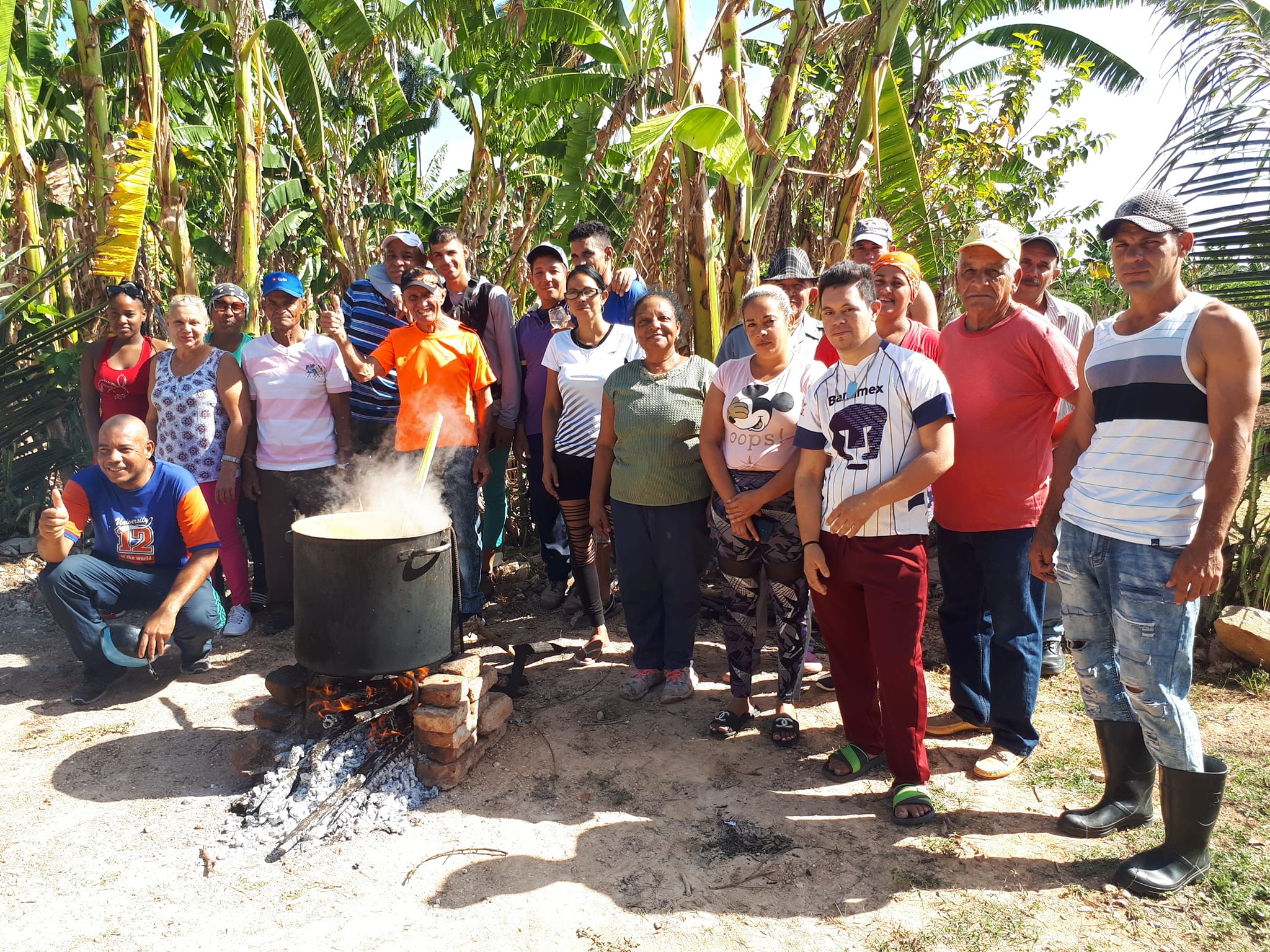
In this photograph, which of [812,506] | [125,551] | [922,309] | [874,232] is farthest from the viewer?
[125,551]

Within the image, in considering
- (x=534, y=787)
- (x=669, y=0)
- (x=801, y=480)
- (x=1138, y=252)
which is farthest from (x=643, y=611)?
(x=669, y=0)

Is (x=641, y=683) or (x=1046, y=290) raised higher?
(x=1046, y=290)

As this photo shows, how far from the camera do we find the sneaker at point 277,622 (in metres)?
5.22

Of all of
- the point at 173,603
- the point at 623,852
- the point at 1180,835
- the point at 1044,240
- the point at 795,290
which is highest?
the point at 1044,240

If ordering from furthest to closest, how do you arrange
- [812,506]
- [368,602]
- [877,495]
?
[368,602], [812,506], [877,495]

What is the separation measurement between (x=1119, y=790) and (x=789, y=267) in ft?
8.21

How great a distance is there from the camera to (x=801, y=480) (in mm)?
3254

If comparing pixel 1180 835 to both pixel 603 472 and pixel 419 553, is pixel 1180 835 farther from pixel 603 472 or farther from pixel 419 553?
pixel 419 553

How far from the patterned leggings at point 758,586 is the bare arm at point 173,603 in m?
2.56

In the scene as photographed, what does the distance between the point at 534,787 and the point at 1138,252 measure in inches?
112

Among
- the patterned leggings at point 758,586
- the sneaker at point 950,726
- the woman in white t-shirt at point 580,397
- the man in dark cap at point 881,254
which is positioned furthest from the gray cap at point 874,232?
the sneaker at point 950,726

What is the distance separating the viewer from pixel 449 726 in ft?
11.4

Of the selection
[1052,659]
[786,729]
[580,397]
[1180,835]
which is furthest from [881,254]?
[1180,835]

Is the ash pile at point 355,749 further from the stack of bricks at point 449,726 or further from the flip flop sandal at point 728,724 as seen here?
the flip flop sandal at point 728,724
